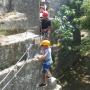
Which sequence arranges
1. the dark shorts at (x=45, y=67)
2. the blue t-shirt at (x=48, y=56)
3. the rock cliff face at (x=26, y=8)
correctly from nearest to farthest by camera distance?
the blue t-shirt at (x=48, y=56)
the dark shorts at (x=45, y=67)
the rock cliff face at (x=26, y=8)

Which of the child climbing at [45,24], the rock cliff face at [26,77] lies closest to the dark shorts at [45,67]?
the rock cliff face at [26,77]

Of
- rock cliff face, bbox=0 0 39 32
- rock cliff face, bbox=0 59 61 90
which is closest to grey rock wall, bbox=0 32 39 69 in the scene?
rock cliff face, bbox=0 59 61 90

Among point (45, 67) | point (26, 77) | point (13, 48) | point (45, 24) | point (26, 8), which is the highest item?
point (26, 8)

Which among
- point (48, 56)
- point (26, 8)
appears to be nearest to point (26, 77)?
point (48, 56)

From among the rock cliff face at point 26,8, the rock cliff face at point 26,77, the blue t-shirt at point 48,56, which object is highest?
the rock cliff face at point 26,8

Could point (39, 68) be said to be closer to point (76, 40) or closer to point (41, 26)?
point (41, 26)

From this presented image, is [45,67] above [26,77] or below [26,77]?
above

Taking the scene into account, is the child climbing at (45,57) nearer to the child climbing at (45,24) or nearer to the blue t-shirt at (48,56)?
the blue t-shirt at (48,56)

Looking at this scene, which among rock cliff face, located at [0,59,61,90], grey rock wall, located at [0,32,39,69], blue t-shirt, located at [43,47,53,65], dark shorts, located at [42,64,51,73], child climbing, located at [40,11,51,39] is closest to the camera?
rock cliff face, located at [0,59,61,90]

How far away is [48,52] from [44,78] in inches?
39.0

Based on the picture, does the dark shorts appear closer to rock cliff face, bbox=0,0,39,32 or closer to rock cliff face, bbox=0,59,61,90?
rock cliff face, bbox=0,59,61,90

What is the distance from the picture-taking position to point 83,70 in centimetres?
2130

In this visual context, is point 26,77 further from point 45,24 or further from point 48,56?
point 45,24

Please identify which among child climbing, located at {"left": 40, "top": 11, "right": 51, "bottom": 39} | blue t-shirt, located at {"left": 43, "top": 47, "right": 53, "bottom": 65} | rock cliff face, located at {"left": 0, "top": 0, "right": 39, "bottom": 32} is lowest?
blue t-shirt, located at {"left": 43, "top": 47, "right": 53, "bottom": 65}
